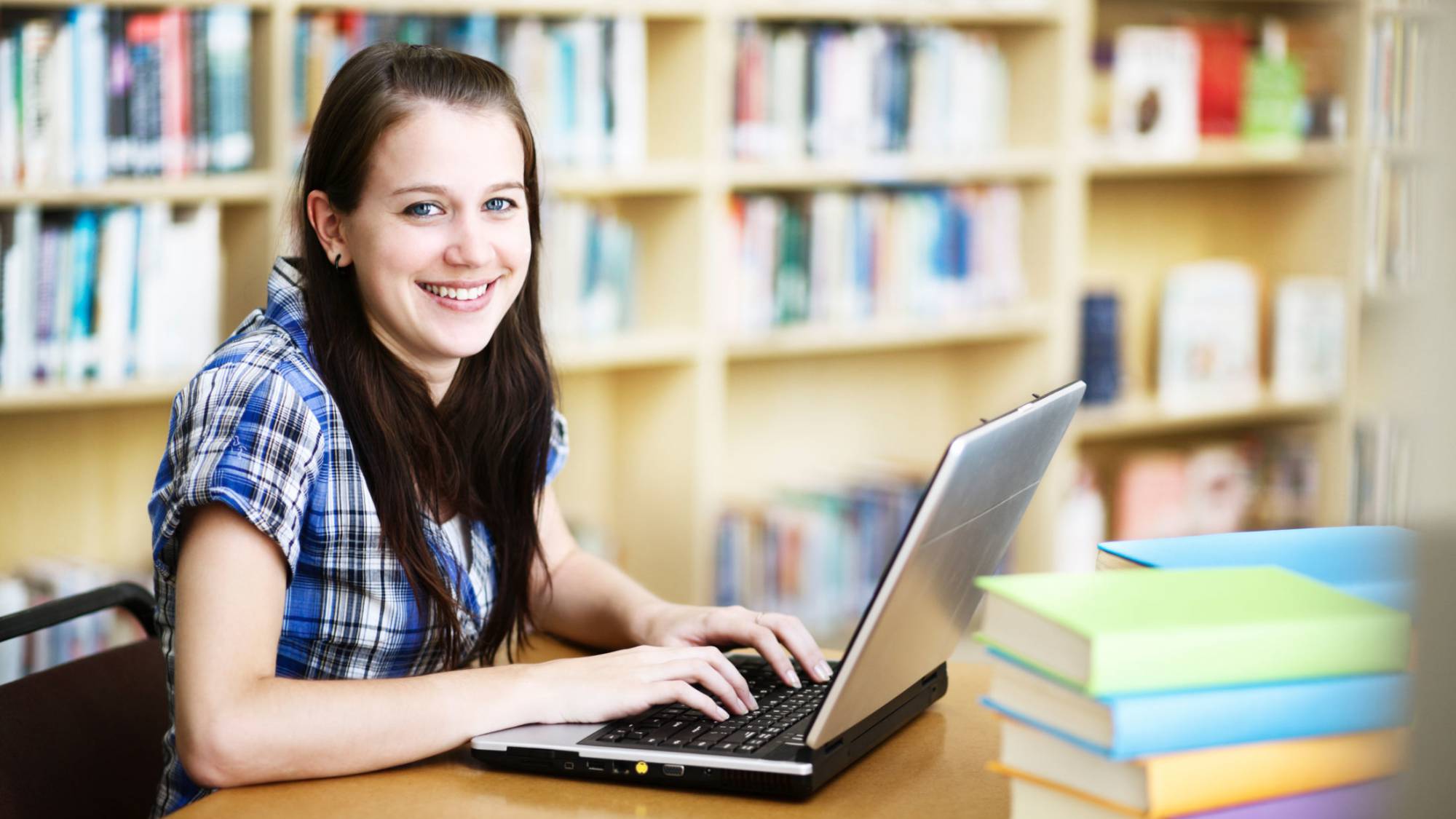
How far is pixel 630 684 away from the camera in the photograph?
1.14 meters

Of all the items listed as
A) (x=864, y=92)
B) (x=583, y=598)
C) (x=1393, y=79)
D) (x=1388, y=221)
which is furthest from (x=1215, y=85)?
(x=583, y=598)

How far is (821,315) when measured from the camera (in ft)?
10.5

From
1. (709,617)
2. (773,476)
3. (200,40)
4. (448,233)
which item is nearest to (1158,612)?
(709,617)

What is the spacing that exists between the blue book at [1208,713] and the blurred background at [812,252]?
37.4 inches

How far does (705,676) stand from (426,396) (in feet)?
1.32

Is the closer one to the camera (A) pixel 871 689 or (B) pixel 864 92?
(A) pixel 871 689

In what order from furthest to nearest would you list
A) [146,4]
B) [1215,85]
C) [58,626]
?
[1215,85] → [58,626] → [146,4]

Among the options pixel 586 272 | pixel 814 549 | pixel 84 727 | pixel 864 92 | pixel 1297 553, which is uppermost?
pixel 864 92

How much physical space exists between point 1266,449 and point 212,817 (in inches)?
139

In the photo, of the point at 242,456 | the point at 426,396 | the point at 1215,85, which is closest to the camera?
the point at 242,456

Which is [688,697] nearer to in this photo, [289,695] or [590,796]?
[590,796]

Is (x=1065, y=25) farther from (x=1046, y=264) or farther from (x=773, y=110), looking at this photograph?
(x=773, y=110)

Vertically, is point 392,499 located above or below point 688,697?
above

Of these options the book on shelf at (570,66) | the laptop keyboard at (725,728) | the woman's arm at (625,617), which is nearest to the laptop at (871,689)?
the laptop keyboard at (725,728)
